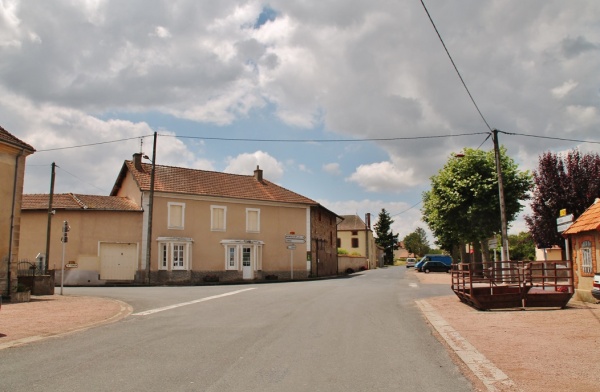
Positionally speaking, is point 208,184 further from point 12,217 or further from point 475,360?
point 475,360

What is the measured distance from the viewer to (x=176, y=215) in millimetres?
33438

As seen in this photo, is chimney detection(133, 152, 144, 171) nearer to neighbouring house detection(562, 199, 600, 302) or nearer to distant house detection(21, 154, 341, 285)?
distant house detection(21, 154, 341, 285)

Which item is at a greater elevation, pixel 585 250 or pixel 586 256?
pixel 585 250

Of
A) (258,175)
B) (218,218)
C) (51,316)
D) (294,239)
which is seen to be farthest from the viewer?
(258,175)

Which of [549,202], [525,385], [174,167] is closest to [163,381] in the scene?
[525,385]

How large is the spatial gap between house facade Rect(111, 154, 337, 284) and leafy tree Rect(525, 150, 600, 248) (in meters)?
16.0

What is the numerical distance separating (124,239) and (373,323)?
23114 mm

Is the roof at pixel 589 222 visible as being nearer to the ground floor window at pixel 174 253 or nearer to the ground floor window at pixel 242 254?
the ground floor window at pixel 242 254

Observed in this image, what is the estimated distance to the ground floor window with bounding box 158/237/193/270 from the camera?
3209cm

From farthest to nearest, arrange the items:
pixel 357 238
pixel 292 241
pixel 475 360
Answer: pixel 357 238, pixel 292 241, pixel 475 360

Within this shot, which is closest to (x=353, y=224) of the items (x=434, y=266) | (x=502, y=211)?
(x=434, y=266)

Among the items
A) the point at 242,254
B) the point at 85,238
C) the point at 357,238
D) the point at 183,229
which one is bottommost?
the point at 242,254

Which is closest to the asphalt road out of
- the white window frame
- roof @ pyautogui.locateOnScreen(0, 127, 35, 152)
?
the white window frame

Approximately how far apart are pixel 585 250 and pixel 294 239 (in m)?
23.6
